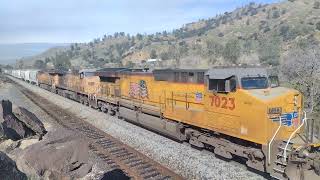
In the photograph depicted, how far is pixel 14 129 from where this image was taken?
19.0 meters

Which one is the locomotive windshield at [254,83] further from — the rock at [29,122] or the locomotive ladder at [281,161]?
the rock at [29,122]

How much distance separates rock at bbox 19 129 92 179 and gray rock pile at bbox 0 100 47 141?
15.0 ft

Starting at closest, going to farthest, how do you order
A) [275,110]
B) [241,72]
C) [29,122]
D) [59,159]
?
[275,110] < [241,72] < [59,159] < [29,122]

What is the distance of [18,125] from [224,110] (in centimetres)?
1115

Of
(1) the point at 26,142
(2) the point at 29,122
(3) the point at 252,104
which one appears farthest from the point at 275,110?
(2) the point at 29,122

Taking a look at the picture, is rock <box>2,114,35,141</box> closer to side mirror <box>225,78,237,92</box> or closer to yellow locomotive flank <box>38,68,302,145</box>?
yellow locomotive flank <box>38,68,302,145</box>

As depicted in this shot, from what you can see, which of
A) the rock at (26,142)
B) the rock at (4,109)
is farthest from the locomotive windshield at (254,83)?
the rock at (4,109)

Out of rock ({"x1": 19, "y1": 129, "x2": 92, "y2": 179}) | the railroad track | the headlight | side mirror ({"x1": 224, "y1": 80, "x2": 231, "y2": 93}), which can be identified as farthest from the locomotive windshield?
rock ({"x1": 19, "y1": 129, "x2": 92, "y2": 179})

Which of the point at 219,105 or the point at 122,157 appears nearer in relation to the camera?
the point at 219,105

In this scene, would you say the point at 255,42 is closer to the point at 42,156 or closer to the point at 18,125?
the point at 18,125

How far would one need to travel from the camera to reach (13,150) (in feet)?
53.5

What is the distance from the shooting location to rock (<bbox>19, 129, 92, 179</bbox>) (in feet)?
40.5

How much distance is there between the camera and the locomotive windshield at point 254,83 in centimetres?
1277

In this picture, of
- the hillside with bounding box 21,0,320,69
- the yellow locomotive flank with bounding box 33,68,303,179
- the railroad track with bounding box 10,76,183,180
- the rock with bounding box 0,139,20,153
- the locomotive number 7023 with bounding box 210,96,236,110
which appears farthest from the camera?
the hillside with bounding box 21,0,320,69
